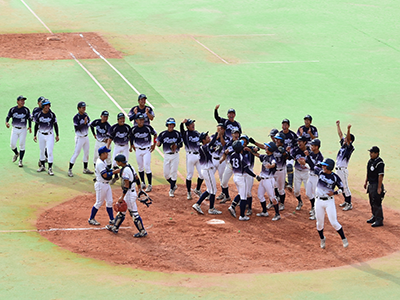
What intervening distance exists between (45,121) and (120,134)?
8.26 feet

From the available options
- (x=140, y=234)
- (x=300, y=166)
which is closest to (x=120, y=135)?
(x=140, y=234)

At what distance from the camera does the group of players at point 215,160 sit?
12969mm

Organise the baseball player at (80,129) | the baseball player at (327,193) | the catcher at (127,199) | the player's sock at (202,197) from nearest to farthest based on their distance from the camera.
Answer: the baseball player at (327,193) → the catcher at (127,199) → the player's sock at (202,197) → the baseball player at (80,129)

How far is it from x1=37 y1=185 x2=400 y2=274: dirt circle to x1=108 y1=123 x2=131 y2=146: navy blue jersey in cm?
203

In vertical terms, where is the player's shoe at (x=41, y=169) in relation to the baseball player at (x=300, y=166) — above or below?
below

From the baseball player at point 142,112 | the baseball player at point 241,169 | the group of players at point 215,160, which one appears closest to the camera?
the group of players at point 215,160

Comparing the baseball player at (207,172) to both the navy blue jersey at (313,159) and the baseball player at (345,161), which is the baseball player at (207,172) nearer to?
the navy blue jersey at (313,159)

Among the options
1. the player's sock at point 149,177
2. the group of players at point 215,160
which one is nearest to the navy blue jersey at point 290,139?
the group of players at point 215,160

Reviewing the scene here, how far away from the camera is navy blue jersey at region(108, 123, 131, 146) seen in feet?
52.2

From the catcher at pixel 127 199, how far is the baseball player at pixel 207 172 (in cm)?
211

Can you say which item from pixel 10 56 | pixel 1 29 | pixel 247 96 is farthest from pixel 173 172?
pixel 1 29

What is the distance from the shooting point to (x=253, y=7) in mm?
38719

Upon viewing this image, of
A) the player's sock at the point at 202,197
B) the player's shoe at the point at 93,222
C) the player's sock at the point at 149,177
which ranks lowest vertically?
the player's shoe at the point at 93,222

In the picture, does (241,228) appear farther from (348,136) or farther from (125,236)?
(348,136)
